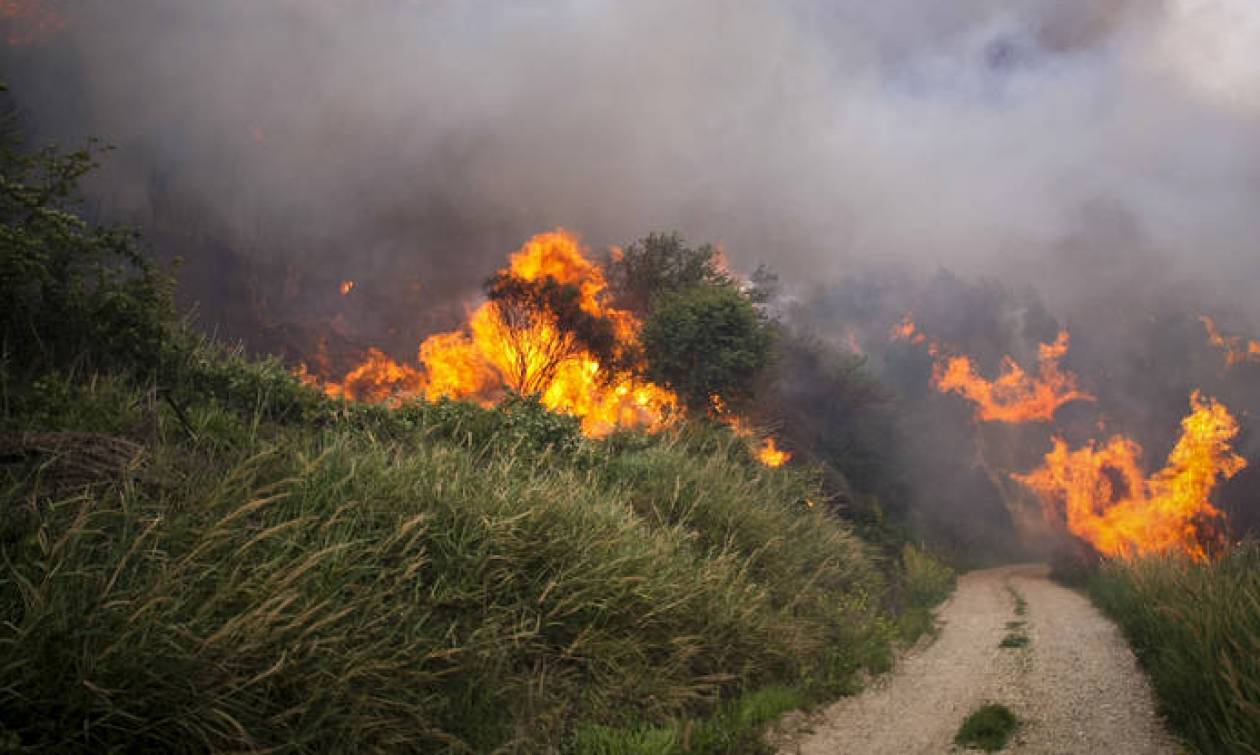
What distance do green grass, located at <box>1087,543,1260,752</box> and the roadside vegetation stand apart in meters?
3.47

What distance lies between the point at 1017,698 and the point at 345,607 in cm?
773

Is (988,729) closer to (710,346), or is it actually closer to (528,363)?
(710,346)

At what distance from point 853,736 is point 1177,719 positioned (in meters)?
3.21

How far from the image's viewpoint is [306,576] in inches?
177

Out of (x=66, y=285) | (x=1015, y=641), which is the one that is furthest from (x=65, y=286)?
(x=1015, y=641)

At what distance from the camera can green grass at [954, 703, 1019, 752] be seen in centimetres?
634

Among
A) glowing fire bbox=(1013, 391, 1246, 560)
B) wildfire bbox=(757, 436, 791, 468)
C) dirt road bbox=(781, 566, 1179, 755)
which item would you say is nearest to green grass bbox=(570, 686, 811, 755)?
dirt road bbox=(781, 566, 1179, 755)

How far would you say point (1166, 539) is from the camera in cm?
2900

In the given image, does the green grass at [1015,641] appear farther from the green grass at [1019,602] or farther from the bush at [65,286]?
the bush at [65,286]

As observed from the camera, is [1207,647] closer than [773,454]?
Yes

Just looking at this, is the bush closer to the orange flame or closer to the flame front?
the flame front

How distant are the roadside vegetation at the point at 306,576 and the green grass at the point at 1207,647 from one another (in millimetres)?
3469

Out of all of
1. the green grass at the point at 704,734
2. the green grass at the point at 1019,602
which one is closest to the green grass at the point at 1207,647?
the green grass at the point at 704,734

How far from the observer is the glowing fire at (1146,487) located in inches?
1160
